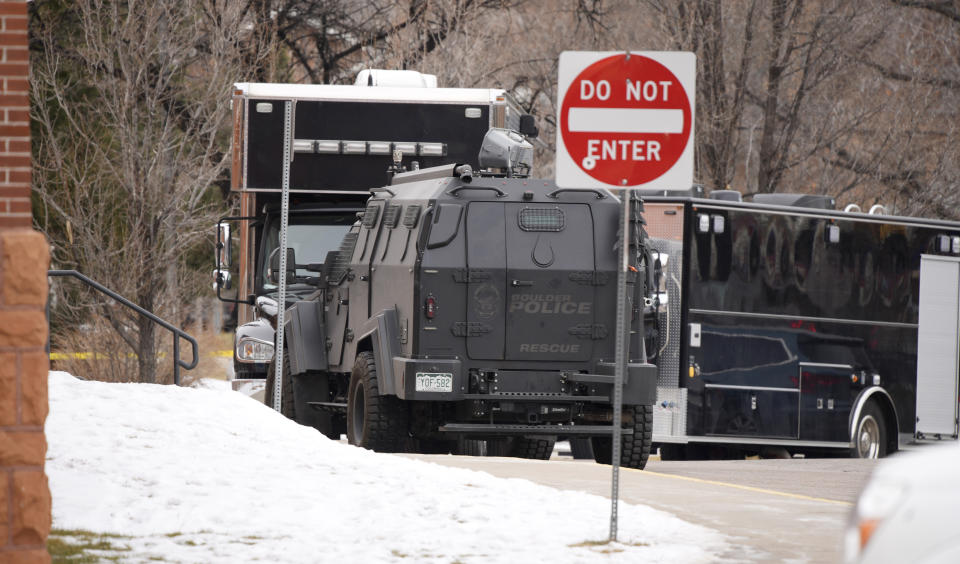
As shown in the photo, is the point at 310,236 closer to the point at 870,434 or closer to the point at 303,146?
the point at 303,146

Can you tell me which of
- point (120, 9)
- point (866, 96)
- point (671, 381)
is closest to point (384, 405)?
point (671, 381)

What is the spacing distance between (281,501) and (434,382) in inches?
138

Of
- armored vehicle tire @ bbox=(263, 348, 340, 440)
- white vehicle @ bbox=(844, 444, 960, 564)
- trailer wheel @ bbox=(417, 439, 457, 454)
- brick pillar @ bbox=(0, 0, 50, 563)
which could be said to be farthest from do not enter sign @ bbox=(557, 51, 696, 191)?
trailer wheel @ bbox=(417, 439, 457, 454)

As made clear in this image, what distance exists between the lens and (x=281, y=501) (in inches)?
355

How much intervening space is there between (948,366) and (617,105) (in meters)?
11.8

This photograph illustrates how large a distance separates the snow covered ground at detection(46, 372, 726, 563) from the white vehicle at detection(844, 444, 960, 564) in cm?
366

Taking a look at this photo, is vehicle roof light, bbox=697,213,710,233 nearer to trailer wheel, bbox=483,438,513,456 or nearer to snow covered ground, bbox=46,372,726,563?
trailer wheel, bbox=483,438,513,456

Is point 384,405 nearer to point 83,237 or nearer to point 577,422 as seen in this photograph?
point 577,422

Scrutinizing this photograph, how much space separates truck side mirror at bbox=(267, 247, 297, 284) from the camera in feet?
49.6

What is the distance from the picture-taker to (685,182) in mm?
8328

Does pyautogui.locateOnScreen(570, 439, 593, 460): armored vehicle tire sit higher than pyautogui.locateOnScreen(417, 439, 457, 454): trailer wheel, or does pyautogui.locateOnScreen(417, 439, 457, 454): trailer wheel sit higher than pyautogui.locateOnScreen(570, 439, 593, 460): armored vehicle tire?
pyautogui.locateOnScreen(417, 439, 457, 454): trailer wheel

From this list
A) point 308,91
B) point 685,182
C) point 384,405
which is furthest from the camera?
point 308,91

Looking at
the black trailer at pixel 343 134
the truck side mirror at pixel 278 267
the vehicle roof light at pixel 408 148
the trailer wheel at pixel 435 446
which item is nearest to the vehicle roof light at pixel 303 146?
the black trailer at pixel 343 134

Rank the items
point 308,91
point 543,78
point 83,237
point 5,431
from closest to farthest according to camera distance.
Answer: point 5,431
point 308,91
point 83,237
point 543,78
